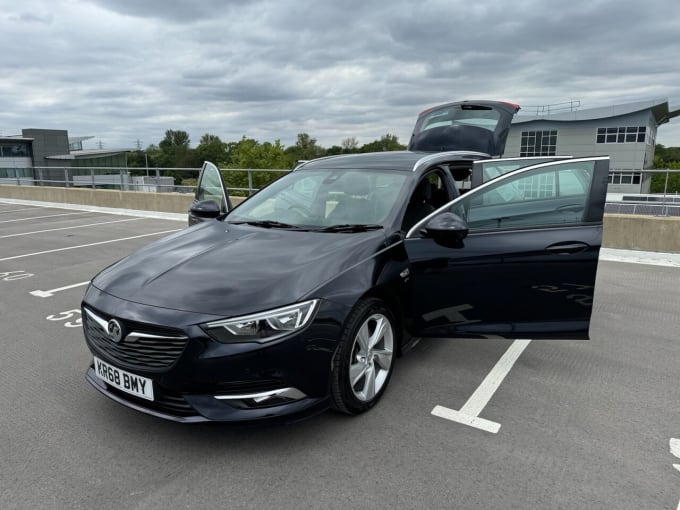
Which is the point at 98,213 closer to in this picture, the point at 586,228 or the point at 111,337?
the point at 111,337

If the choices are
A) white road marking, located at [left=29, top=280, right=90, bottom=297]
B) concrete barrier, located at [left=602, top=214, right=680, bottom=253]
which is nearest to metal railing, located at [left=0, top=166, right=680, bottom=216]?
concrete barrier, located at [left=602, top=214, right=680, bottom=253]

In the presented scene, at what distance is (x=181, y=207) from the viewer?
44.7 feet

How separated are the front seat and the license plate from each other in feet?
6.15

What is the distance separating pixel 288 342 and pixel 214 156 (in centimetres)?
12382

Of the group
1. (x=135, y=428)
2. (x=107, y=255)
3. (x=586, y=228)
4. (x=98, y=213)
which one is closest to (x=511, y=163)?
(x=586, y=228)

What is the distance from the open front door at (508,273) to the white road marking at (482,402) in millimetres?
399

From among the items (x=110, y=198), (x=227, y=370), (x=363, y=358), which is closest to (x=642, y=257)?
(x=363, y=358)

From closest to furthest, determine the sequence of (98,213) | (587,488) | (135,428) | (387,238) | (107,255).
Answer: (587,488), (135,428), (387,238), (107,255), (98,213)

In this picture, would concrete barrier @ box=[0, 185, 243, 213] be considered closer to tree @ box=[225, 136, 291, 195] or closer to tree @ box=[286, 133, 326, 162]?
tree @ box=[225, 136, 291, 195]

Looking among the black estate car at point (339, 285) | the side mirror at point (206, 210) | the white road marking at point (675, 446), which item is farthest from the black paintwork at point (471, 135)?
the white road marking at point (675, 446)

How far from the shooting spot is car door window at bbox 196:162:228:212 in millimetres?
5144

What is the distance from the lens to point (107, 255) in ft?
26.3

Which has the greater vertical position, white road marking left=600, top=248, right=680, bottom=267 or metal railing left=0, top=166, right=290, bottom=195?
metal railing left=0, top=166, right=290, bottom=195

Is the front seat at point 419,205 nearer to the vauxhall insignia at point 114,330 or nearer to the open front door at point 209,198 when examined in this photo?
the open front door at point 209,198
